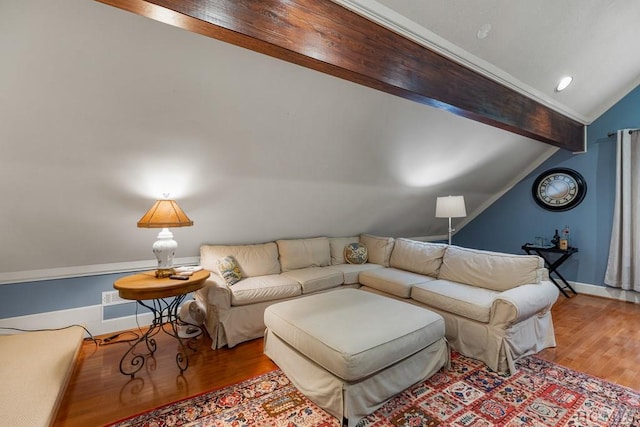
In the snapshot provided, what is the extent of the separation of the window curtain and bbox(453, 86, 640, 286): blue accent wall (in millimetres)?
169

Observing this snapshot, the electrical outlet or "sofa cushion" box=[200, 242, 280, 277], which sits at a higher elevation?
"sofa cushion" box=[200, 242, 280, 277]

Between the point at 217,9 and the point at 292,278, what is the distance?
2489 mm


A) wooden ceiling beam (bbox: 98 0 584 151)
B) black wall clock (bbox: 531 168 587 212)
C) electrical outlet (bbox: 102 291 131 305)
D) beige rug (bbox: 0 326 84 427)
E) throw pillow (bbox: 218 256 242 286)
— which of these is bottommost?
beige rug (bbox: 0 326 84 427)

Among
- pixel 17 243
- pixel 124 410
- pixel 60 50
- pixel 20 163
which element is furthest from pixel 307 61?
pixel 17 243

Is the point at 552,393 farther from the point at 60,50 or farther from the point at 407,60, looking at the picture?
the point at 60,50

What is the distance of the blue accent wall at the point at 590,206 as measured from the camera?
396 cm

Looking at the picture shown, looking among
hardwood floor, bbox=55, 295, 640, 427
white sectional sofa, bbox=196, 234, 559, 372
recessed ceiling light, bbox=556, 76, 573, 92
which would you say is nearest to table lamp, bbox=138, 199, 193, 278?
white sectional sofa, bbox=196, 234, 559, 372

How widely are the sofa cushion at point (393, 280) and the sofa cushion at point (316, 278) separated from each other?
326 millimetres

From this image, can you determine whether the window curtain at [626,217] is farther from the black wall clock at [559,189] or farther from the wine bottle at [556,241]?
the wine bottle at [556,241]

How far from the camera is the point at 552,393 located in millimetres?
1968

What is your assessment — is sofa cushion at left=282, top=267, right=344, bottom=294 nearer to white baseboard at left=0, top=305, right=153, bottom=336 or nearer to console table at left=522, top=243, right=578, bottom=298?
white baseboard at left=0, top=305, right=153, bottom=336

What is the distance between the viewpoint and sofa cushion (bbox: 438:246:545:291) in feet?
8.38

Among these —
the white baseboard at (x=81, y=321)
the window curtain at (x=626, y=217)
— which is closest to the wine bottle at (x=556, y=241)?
the window curtain at (x=626, y=217)

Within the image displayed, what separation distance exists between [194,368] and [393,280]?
6.46 ft
